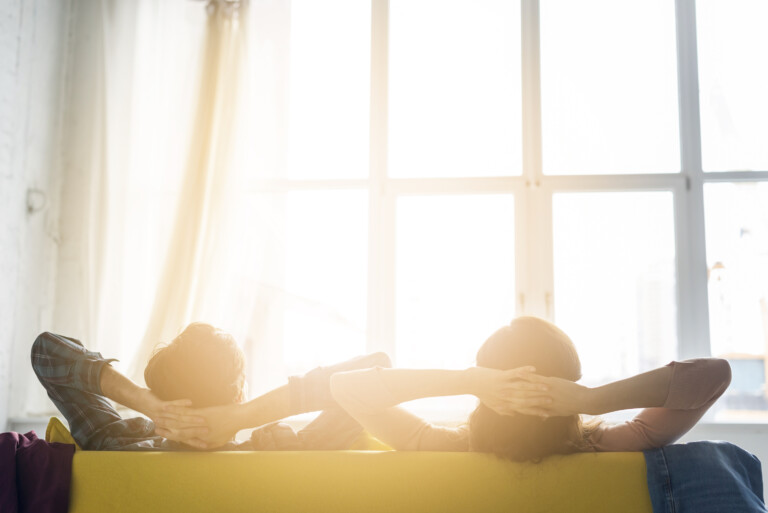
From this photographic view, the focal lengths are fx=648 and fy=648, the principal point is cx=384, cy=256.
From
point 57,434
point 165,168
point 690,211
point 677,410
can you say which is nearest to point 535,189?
point 690,211

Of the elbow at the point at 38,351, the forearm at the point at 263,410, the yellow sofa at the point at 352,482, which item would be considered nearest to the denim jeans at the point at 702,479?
the yellow sofa at the point at 352,482

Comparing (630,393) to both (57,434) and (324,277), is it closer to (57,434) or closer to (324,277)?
(57,434)

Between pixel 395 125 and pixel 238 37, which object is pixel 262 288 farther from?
pixel 238 37

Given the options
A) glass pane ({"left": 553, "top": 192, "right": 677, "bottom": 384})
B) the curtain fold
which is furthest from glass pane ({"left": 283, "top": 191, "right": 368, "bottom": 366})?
glass pane ({"left": 553, "top": 192, "right": 677, "bottom": 384})

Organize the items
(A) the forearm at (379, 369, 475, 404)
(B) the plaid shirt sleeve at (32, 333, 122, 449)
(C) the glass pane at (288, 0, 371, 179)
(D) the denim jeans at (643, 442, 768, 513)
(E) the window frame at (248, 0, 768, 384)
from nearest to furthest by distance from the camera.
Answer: (D) the denim jeans at (643, 442, 768, 513)
(A) the forearm at (379, 369, 475, 404)
(B) the plaid shirt sleeve at (32, 333, 122, 449)
(E) the window frame at (248, 0, 768, 384)
(C) the glass pane at (288, 0, 371, 179)

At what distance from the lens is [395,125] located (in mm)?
3553

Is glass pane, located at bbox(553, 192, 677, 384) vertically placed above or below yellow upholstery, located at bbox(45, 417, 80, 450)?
above

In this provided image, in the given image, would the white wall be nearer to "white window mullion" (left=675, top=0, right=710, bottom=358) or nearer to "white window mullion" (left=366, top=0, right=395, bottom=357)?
"white window mullion" (left=366, top=0, right=395, bottom=357)

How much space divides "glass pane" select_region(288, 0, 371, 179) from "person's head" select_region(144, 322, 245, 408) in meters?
2.08

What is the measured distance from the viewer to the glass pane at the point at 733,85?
133 inches

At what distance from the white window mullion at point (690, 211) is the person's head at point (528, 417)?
82.3 inches

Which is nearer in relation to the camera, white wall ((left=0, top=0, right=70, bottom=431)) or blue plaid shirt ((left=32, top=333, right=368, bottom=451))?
blue plaid shirt ((left=32, top=333, right=368, bottom=451))

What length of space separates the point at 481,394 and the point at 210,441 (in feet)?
2.08

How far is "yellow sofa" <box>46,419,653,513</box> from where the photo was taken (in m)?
1.35
